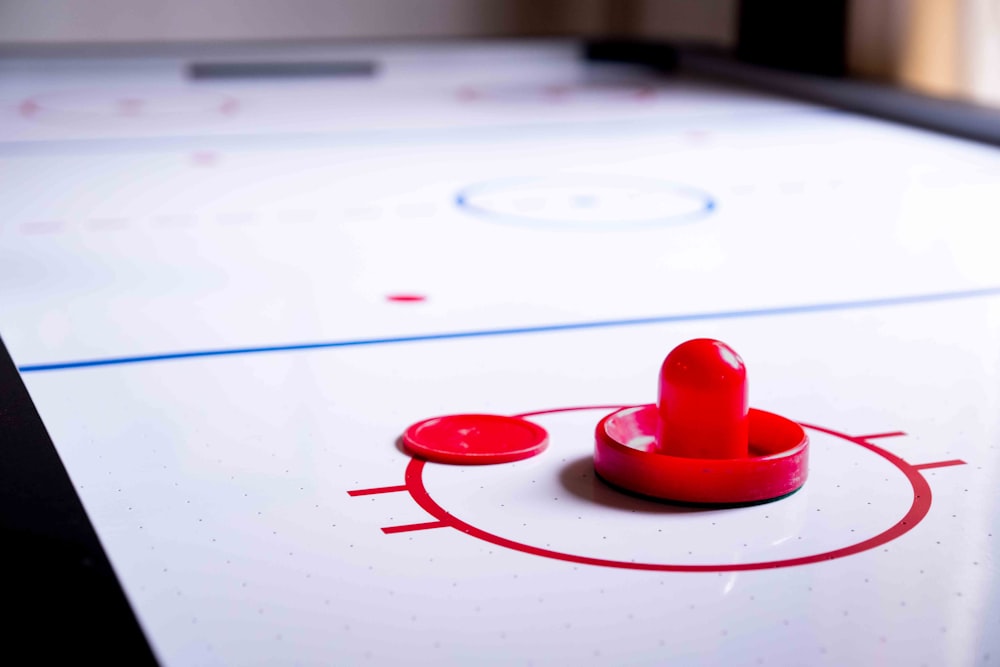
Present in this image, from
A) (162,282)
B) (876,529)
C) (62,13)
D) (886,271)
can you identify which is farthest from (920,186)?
(62,13)

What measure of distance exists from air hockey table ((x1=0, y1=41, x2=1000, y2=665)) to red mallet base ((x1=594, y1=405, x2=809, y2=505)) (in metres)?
0.02

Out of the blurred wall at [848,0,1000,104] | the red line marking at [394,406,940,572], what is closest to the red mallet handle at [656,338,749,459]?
the red line marking at [394,406,940,572]

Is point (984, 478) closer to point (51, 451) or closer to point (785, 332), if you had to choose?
point (785, 332)

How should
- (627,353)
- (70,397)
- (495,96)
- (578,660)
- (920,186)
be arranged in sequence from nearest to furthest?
1. (578,660)
2. (70,397)
3. (627,353)
4. (920,186)
5. (495,96)

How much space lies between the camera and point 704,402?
1.27m

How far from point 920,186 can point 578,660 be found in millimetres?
2443

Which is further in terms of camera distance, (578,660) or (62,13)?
Result: (62,13)

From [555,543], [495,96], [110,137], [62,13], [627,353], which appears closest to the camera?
[555,543]

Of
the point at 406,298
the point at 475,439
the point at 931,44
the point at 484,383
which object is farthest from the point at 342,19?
the point at 475,439

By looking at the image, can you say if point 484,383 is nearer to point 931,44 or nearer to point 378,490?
point 378,490

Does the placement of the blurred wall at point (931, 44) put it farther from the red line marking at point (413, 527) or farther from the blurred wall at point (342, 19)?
the red line marking at point (413, 527)

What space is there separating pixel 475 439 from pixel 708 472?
1.02 feet

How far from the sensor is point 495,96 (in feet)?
16.6

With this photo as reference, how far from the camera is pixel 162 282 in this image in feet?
7.48
